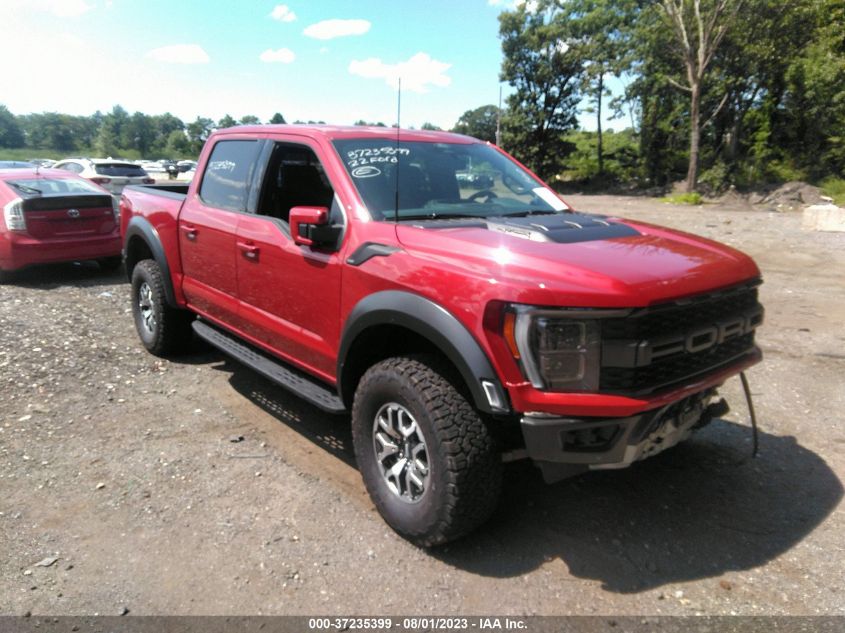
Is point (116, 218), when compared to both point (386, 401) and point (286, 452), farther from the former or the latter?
point (386, 401)

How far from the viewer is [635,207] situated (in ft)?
75.5

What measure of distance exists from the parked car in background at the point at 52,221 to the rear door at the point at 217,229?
4411 millimetres

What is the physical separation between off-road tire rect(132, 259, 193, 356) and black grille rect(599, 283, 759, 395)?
13.2ft

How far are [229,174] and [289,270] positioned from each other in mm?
1312

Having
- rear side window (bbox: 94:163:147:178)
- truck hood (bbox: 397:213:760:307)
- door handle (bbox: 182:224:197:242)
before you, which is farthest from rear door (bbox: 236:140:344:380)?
rear side window (bbox: 94:163:147:178)

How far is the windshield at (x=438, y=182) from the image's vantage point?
350cm

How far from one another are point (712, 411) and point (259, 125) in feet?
11.5

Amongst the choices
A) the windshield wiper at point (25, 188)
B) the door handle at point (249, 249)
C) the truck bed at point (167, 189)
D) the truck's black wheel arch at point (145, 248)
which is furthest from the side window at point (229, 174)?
the windshield wiper at point (25, 188)

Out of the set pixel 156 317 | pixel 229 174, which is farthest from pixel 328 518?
pixel 156 317

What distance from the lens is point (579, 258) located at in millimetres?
2654

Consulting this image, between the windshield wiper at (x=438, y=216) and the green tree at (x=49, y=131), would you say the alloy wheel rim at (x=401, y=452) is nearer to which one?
the windshield wiper at (x=438, y=216)

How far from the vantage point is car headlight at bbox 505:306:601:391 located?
2.46 meters

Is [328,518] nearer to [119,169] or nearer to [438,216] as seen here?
[438,216]

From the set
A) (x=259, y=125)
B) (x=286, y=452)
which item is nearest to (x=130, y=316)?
(x=259, y=125)
